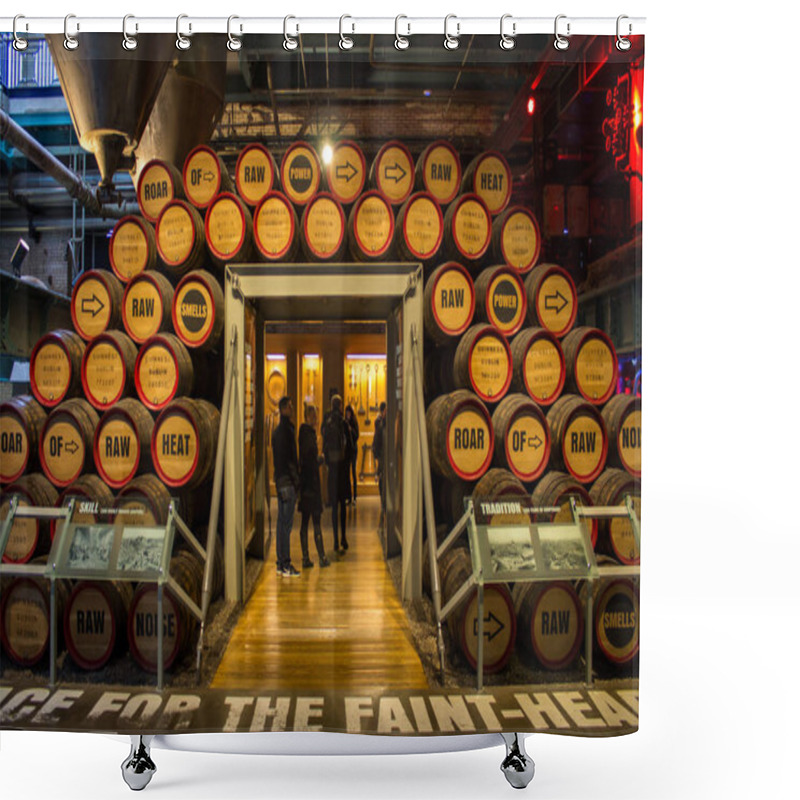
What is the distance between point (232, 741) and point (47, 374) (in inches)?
57.2

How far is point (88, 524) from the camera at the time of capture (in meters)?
2.63

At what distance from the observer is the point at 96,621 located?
104 inches

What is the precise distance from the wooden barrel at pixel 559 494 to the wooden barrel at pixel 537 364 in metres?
0.26

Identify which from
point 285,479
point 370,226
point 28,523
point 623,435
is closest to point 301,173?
point 370,226

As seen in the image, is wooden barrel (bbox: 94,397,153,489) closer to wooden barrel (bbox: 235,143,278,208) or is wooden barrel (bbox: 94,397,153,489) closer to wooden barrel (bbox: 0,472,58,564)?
wooden barrel (bbox: 0,472,58,564)

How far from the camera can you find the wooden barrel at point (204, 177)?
102 inches

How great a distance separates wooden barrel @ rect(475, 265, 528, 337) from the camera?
263cm

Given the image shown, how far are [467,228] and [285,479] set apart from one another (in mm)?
1028

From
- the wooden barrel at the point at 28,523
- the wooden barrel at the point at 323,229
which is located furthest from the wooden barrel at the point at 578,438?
the wooden barrel at the point at 28,523

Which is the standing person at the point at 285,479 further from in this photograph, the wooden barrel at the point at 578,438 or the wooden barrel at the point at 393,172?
the wooden barrel at the point at 578,438

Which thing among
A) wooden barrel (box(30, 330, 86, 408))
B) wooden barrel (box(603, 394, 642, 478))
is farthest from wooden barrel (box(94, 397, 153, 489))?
wooden barrel (box(603, 394, 642, 478))

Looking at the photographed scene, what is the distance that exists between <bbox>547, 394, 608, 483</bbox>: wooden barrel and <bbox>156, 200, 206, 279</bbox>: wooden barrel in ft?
4.22

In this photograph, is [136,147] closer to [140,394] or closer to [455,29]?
[140,394]

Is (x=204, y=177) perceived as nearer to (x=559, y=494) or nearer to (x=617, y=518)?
(x=559, y=494)
